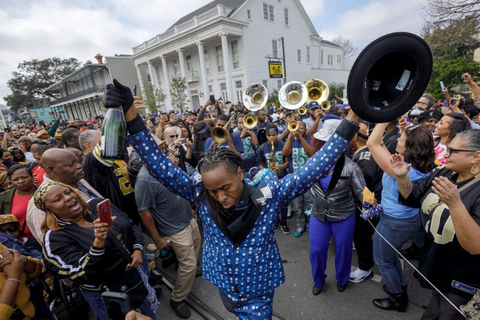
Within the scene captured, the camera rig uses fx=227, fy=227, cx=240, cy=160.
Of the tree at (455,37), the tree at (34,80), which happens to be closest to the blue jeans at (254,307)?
the tree at (455,37)

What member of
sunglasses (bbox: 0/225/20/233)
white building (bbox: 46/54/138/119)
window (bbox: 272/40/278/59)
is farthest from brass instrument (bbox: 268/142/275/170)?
white building (bbox: 46/54/138/119)

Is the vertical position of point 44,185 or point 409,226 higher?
point 44,185

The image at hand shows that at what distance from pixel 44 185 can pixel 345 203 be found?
3.31 m

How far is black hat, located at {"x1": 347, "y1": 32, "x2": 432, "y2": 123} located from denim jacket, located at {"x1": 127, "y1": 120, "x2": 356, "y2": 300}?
18 cm

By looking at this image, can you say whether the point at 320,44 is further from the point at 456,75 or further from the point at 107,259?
the point at 107,259

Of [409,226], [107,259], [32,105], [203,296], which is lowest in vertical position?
[203,296]

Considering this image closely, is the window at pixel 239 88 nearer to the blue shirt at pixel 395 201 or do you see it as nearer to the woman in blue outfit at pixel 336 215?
the woman in blue outfit at pixel 336 215

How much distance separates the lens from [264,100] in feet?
29.5

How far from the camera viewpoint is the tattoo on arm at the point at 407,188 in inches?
92.0

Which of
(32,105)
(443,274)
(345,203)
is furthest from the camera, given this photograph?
(32,105)

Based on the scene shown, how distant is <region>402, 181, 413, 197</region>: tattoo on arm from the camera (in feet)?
7.66

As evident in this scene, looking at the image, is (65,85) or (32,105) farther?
(32,105)

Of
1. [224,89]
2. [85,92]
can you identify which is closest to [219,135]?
[224,89]

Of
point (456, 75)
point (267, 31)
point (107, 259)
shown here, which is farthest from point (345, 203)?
point (267, 31)
